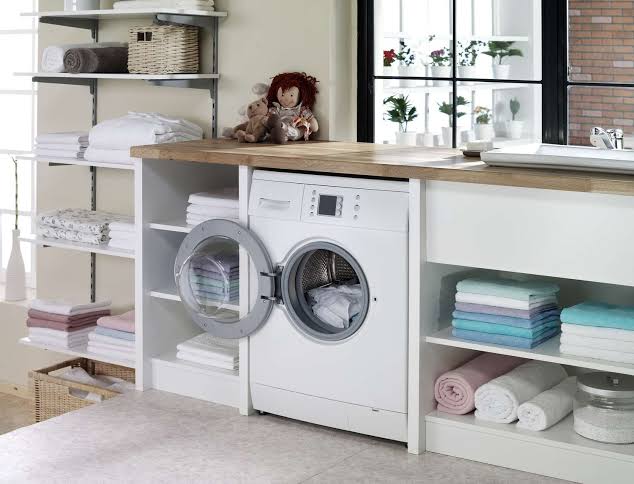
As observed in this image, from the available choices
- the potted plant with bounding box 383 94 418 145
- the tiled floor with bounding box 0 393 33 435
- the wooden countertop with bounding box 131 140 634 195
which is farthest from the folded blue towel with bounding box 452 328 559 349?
the tiled floor with bounding box 0 393 33 435

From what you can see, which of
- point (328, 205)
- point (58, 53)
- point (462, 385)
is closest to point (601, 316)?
point (462, 385)

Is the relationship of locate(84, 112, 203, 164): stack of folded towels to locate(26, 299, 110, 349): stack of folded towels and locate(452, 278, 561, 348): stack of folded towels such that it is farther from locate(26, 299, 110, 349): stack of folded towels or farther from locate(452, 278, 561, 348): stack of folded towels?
locate(452, 278, 561, 348): stack of folded towels

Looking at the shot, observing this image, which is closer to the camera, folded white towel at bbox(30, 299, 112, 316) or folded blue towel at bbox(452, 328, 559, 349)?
folded blue towel at bbox(452, 328, 559, 349)

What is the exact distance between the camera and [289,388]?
365 cm

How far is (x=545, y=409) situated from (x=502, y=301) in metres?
0.37

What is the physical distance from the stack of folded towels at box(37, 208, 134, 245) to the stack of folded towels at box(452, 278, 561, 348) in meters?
1.79

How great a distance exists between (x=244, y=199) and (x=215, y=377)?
713 millimetres

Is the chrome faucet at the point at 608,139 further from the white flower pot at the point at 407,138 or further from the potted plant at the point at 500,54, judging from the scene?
the white flower pot at the point at 407,138

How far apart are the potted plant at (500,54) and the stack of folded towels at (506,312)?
0.92 metres

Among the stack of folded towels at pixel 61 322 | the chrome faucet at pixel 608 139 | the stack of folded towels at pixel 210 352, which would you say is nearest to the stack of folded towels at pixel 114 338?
the stack of folded towels at pixel 61 322

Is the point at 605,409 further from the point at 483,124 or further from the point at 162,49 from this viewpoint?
the point at 162,49

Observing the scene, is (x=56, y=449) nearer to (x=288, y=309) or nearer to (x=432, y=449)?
(x=288, y=309)

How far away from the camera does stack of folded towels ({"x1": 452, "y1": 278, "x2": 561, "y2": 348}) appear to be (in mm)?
3223

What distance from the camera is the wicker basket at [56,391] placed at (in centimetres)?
452
